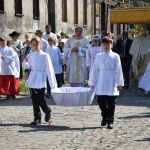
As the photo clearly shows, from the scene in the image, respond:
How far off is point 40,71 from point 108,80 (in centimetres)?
132

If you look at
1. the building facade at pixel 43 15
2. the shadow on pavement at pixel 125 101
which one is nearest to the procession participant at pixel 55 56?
the shadow on pavement at pixel 125 101

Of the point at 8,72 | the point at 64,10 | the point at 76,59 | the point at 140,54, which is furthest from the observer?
the point at 64,10

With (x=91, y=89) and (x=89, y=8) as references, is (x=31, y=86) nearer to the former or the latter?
(x=91, y=89)

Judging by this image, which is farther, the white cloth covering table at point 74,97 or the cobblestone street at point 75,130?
the white cloth covering table at point 74,97

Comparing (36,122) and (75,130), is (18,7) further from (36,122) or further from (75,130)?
(75,130)

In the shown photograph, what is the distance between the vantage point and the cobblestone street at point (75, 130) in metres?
8.49

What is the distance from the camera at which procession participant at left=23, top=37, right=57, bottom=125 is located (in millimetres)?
10398

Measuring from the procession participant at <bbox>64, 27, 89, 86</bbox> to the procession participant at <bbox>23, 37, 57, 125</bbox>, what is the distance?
14.7ft

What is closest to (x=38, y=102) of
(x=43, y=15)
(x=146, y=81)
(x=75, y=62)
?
(x=75, y=62)

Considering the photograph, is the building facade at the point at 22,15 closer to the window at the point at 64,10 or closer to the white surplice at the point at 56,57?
the window at the point at 64,10

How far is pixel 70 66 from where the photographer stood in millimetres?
15250

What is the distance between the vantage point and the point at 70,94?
10250mm

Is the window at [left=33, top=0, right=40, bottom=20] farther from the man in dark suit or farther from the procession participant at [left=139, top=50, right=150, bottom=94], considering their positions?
the procession participant at [left=139, top=50, right=150, bottom=94]

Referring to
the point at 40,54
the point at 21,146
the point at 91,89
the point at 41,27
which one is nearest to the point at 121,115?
the point at 91,89
